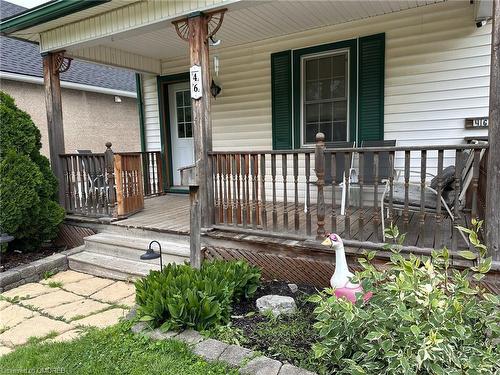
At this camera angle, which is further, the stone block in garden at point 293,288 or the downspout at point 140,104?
the downspout at point 140,104

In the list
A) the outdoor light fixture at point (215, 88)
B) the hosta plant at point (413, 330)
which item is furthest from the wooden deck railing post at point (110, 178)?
the hosta plant at point (413, 330)

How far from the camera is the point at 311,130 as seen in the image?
504cm

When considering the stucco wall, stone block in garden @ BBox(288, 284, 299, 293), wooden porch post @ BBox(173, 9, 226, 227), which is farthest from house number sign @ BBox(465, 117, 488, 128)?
the stucco wall

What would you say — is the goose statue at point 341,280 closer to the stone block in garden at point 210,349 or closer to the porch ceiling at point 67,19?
the stone block in garden at point 210,349

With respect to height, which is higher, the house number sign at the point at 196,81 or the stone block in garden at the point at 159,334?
the house number sign at the point at 196,81

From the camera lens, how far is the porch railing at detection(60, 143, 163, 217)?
15.1 feet

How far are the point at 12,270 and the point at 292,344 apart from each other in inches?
126

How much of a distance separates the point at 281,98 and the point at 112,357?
3968 mm

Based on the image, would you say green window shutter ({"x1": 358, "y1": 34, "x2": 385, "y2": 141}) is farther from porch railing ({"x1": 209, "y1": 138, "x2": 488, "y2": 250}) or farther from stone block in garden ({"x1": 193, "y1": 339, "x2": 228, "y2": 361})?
stone block in garden ({"x1": 193, "y1": 339, "x2": 228, "y2": 361})

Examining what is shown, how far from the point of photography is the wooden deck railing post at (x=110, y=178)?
448cm

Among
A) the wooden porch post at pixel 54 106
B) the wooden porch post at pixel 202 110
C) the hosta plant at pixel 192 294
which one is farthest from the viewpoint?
the wooden porch post at pixel 54 106

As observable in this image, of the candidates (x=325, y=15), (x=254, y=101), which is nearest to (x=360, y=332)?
(x=325, y=15)

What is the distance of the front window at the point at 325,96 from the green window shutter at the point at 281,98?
21 cm

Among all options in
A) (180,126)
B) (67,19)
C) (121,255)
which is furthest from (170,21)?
(180,126)
